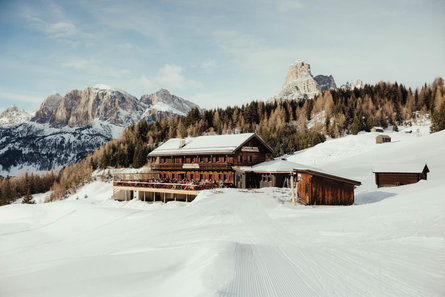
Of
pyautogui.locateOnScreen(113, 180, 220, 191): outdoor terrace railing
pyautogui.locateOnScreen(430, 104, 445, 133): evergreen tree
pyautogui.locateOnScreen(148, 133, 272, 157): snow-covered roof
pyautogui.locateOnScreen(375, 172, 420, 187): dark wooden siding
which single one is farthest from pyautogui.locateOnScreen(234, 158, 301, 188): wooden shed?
pyautogui.locateOnScreen(430, 104, 445, 133): evergreen tree

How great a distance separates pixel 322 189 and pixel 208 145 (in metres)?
19.0

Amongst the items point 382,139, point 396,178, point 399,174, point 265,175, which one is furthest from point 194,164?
point 382,139

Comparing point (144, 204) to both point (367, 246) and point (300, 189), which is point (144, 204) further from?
point (367, 246)

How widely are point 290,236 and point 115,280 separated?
23.1ft

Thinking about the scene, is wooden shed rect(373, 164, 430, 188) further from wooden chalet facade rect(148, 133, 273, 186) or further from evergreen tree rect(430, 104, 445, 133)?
evergreen tree rect(430, 104, 445, 133)

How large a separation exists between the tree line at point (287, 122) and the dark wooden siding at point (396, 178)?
134 feet

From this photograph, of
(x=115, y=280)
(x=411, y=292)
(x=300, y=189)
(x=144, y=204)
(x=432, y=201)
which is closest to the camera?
(x=411, y=292)

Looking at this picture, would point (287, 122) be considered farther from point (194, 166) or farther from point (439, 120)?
point (194, 166)

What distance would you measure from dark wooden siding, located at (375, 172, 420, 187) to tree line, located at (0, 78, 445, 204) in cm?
4096

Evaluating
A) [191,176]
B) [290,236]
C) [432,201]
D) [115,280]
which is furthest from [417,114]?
[115,280]

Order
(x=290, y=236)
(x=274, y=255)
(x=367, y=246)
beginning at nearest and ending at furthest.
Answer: (x=274, y=255) → (x=367, y=246) → (x=290, y=236)

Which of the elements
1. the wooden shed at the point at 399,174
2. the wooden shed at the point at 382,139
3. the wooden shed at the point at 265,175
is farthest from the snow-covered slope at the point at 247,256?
the wooden shed at the point at 382,139

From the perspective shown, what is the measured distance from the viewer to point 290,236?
10.9 metres

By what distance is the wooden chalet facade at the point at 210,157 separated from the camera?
34812mm
